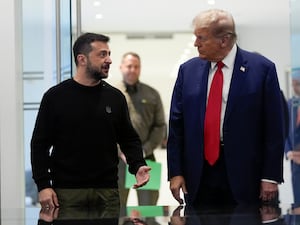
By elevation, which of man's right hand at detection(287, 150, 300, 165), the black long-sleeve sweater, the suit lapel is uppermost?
the suit lapel

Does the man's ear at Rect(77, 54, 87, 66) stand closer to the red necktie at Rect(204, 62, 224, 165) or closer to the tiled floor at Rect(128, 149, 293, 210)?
the red necktie at Rect(204, 62, 224, 165)

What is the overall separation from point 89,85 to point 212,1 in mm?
6016

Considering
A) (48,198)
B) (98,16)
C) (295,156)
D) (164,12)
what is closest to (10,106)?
(48,198)

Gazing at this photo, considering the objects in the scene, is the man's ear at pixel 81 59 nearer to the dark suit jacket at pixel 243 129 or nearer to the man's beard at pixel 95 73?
the man's beard at pixel 95 73

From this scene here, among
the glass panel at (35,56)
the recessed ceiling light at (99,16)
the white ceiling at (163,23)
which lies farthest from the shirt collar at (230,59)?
the recessed ceiling light at (99,16)

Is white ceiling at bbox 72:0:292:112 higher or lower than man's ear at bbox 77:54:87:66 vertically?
higher

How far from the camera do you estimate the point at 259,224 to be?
5.91 ft

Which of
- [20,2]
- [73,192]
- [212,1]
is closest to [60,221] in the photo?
[73,192]

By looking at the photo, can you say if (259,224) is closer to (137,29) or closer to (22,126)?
(22,126)

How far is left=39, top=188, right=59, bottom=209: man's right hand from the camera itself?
248 cm

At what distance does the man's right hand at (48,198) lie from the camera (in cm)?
248

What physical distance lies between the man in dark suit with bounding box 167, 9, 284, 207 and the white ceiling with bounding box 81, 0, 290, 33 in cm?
577

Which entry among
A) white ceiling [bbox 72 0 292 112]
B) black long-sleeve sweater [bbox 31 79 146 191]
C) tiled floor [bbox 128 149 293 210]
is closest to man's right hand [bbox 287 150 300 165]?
tiled floor [bbox 128 149 293 210]

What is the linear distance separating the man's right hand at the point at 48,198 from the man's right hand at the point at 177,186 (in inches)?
19.9
